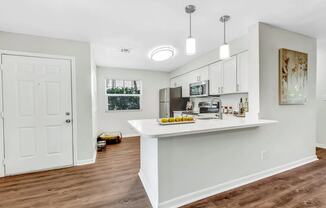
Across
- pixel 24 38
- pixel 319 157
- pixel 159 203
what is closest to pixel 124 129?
pixel 24 38

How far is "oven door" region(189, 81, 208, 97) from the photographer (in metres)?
3.88

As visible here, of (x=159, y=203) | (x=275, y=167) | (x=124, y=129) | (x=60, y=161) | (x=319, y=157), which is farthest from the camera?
(x=124, y=129)

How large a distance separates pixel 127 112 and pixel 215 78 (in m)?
3.19

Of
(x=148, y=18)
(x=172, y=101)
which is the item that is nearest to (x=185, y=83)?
(x=172, y=101)

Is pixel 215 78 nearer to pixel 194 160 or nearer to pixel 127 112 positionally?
pixel 194 160

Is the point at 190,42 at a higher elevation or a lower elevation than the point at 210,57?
lower

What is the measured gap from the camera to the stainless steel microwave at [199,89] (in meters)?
3.86

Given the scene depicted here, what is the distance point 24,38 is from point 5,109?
1.24 metres

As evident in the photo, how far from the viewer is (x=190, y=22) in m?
2.28

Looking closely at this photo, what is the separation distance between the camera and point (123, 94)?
543cm

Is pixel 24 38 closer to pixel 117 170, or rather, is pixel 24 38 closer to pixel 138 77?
pixel 117 170

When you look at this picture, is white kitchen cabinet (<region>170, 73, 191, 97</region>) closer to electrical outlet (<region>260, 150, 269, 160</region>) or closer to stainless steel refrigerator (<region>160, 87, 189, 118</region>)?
stainless steel refrigerator (<region>160, 87, 189, 118</region>)

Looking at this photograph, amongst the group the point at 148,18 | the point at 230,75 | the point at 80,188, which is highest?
the point at 148,18

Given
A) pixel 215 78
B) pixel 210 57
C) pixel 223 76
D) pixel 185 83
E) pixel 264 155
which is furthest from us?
pixel 185 83
